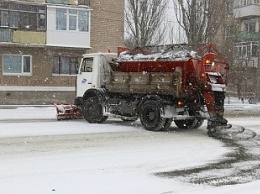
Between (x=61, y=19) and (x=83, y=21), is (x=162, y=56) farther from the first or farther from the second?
(x=83, y=21)

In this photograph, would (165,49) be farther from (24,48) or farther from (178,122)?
(24,48)

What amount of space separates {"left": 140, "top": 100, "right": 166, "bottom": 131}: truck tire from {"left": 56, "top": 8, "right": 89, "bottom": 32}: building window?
60.9 ft

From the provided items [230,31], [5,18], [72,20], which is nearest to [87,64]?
[5,18]

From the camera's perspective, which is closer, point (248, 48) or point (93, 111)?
point (93, 111)

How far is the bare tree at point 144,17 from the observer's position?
39500mm

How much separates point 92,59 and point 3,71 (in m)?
15.8

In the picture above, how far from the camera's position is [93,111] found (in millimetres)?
17062

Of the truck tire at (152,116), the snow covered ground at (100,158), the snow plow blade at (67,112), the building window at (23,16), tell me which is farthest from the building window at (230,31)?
the truck tire at (152,116)

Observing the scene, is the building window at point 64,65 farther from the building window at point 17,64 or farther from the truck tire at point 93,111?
the truck tire at point 93,111

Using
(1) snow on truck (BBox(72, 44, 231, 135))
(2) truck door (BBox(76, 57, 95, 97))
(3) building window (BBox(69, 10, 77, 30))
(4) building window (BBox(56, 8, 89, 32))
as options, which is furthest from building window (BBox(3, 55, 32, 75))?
(1) snow on truck (BBox(72, 44, 231, 135))

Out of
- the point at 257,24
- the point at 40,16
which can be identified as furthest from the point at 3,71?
the point at 257,24

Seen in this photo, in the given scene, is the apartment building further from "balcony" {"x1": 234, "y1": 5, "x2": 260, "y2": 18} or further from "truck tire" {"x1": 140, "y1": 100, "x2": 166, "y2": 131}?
"truck tire" {"x1": 140, "y1": 100, "x2": 166, "y2": 131}

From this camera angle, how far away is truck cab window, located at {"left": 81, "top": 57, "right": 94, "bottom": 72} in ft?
56.5

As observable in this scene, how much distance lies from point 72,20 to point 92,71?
16585mm
